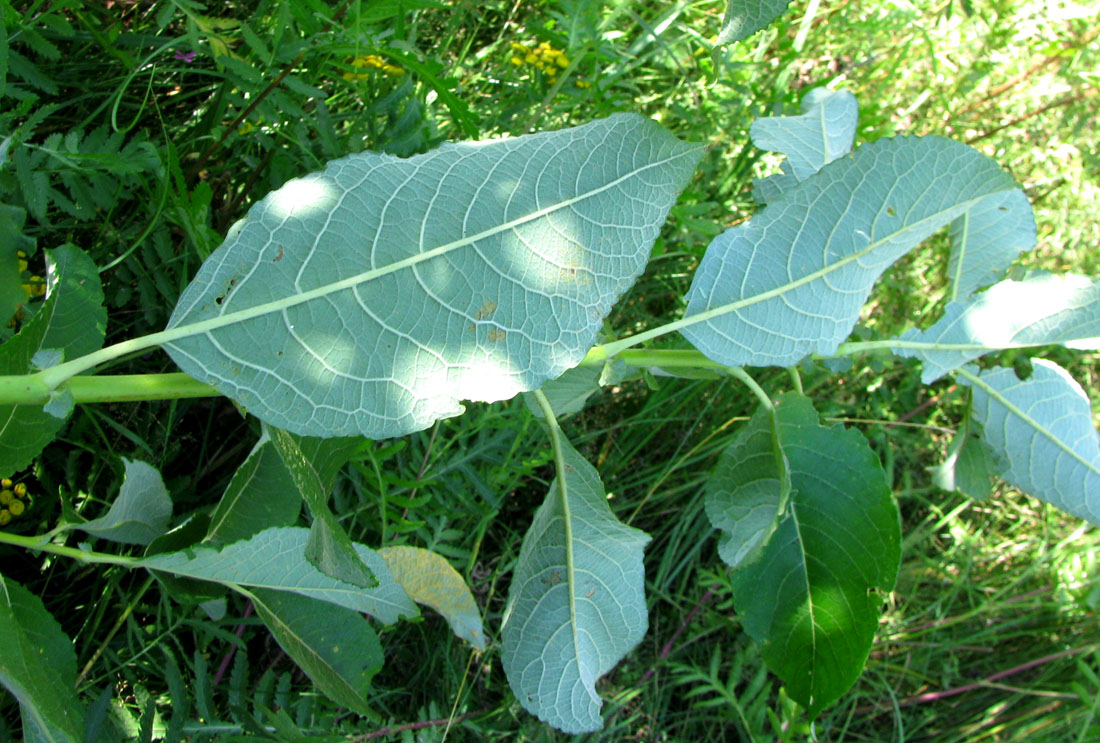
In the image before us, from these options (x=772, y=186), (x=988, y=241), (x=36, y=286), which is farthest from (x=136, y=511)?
(x=988, y=241)

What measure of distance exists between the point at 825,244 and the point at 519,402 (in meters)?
0.89

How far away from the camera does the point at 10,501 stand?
60.0 inches

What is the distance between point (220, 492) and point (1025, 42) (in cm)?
317

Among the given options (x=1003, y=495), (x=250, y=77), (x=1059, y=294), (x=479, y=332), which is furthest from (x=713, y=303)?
(x=1003, y=495)

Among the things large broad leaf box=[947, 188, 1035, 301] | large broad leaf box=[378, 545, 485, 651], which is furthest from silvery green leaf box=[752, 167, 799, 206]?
large broad leaf box=[378, 545, 485, 651]

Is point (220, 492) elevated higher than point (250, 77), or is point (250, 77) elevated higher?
point (250, 77)

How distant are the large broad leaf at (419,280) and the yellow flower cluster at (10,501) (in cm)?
92

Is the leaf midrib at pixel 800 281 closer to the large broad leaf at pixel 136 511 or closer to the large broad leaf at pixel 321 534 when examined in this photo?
the large broad leaf at pixel 321 534

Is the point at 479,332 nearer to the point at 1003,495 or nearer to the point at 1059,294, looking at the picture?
the point at 1059,294

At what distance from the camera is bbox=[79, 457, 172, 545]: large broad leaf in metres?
1.20

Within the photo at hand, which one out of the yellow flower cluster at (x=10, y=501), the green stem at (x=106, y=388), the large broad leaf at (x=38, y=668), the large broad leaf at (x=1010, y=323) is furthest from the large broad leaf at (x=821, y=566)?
the yellow flower cluster at (x=10, y=501)

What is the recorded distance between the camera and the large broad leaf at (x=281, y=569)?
3.86ft

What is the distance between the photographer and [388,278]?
0.90m

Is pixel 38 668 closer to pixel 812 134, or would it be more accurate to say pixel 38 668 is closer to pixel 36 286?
pixel 36 286
